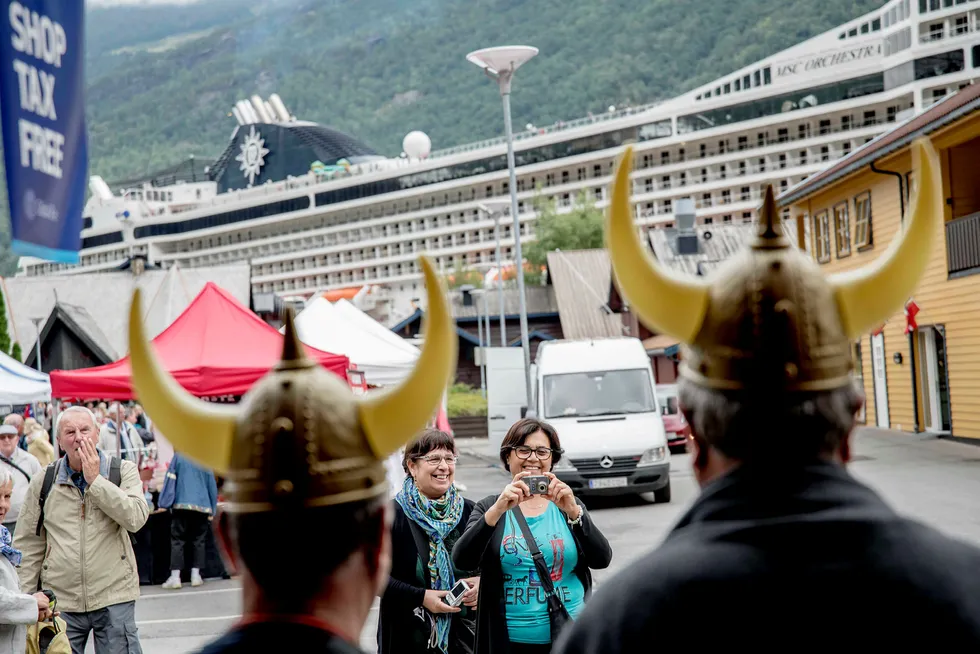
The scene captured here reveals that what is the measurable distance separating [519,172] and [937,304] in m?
90.2

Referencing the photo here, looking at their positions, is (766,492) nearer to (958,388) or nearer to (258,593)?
(258,593)

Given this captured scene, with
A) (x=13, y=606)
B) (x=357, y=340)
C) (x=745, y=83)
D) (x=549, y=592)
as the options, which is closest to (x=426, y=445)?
(x=549, y=592)

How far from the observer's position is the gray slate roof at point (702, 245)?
43.7 metres

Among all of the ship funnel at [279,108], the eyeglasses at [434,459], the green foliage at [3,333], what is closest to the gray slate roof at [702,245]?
the green foliage at [3,333]

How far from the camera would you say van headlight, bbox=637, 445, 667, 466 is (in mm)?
17500

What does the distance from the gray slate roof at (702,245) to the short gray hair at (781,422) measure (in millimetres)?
40544

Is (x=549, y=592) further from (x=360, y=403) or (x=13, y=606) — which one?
(x=360, y=403)

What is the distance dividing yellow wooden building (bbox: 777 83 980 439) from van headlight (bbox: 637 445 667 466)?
811 centimetres

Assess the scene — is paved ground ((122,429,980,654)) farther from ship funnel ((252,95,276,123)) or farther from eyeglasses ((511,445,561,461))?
ship funnel ((252,95,276,123))

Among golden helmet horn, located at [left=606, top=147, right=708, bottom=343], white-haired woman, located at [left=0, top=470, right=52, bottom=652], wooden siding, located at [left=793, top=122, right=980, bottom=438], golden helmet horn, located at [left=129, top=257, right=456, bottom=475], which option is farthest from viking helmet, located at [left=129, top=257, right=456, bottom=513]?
wooden siding, located at [left=793, top=122, right=980, bottom=438]

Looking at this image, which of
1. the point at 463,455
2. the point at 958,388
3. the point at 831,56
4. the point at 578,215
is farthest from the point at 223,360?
the point at 831,56

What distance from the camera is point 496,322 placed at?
2406 inches

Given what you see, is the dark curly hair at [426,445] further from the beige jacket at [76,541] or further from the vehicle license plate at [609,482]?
the vehicle license plate at [609,482]

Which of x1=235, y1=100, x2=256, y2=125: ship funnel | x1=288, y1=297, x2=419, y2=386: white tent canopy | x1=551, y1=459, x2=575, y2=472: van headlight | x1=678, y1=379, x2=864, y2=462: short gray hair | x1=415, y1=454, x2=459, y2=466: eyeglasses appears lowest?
x1=551, y1=459, x2=575, y2=472: van headlight
